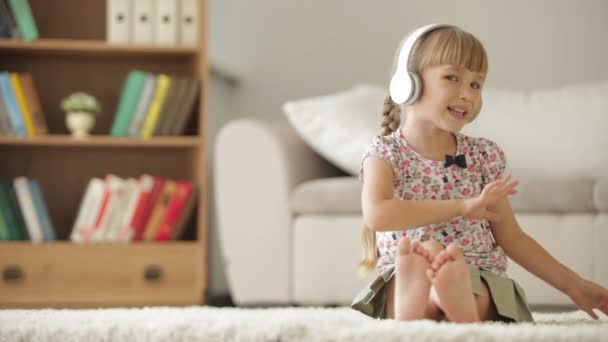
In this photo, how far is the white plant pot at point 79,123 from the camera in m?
2.89

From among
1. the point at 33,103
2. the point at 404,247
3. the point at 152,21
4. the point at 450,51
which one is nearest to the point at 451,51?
the point at 450,51

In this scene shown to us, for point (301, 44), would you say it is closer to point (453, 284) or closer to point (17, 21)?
point (17, 21)

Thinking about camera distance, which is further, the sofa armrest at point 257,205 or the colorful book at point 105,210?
the colorful book at point 105,210

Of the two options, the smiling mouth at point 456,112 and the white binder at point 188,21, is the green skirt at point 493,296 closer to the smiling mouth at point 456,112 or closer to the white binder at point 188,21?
the smiling mouth at point 456,112

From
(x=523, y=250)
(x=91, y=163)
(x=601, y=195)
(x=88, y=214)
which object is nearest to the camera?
(x=523, y=250)

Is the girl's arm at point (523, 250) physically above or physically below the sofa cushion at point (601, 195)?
above

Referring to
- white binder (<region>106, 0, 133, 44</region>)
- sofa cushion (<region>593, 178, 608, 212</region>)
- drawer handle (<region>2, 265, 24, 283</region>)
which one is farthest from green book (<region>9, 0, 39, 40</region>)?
sofa cushion (<region>593, 178, 608, 212</region>)

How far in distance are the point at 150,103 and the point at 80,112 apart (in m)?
0.22

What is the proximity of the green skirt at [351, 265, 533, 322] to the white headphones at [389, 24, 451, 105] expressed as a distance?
0.80 ft

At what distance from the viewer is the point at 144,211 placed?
282 centimetres

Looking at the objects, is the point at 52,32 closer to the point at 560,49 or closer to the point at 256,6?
the point at 256,6

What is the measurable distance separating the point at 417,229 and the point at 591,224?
1.07 metres

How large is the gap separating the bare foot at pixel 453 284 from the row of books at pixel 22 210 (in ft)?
6.26

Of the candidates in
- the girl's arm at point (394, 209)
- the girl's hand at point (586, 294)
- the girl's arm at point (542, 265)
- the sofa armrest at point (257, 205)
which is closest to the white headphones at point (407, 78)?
the girl's arm at point (394, 209)
